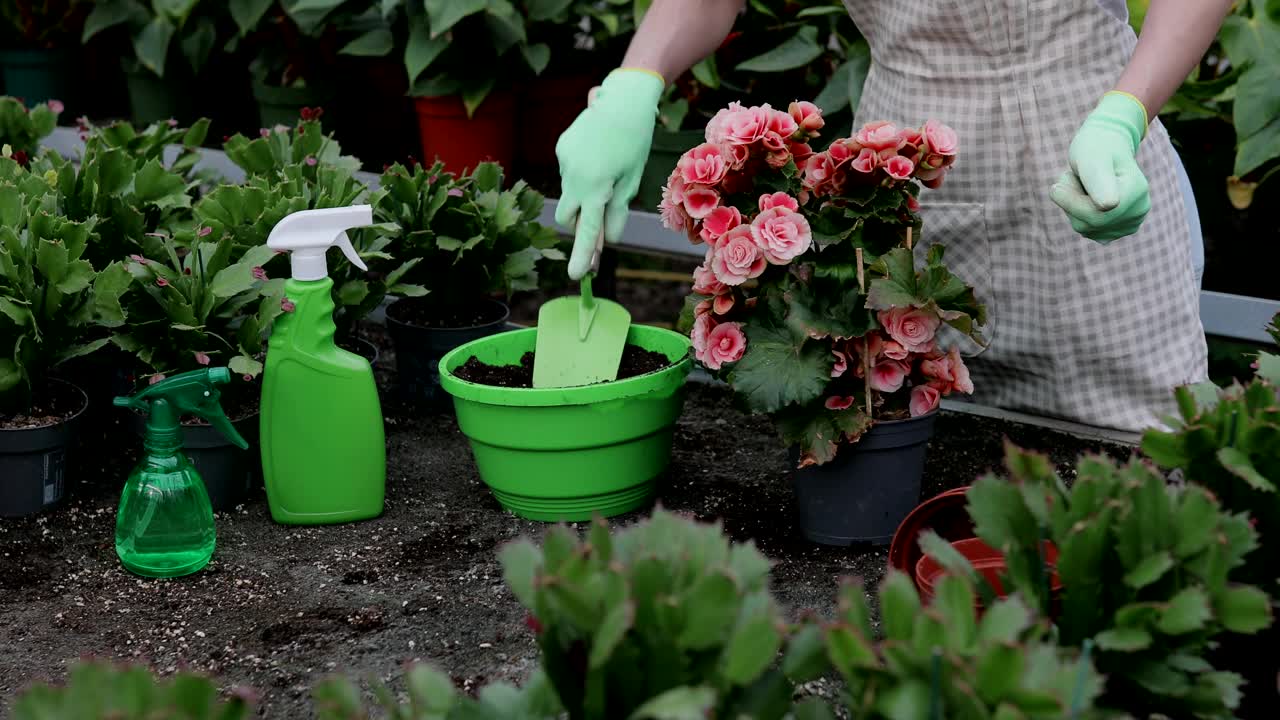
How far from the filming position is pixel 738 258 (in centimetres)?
150

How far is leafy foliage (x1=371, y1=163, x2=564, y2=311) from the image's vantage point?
6.69 feet

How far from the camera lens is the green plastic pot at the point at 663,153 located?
2762mm

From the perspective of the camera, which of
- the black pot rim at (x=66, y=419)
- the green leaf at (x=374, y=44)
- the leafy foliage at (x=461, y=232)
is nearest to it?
the black pot rim at (x=66, y=419)

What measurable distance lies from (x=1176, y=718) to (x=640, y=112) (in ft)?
3.57

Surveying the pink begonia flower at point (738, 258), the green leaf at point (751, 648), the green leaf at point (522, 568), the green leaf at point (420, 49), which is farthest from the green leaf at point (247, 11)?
the green leaf at point (751, 648)

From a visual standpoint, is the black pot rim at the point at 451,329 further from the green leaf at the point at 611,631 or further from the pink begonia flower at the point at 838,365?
the green leaf at the point at 611,631

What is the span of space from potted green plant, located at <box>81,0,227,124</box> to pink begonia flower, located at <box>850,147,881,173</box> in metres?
2.26

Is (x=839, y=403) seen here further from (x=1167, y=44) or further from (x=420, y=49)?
(x=420, y=49)

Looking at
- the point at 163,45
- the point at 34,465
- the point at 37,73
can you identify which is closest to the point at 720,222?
the point at 34,465

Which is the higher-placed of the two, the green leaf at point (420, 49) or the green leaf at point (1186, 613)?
the green leaf at point (1186, 613)

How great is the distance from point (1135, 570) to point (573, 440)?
0.89m

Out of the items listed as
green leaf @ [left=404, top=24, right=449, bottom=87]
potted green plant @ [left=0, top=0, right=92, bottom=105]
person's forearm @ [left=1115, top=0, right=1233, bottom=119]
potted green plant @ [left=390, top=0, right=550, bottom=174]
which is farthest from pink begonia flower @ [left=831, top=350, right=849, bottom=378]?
potted green plant @ [left=0, top=0, right=92, bottom=105]

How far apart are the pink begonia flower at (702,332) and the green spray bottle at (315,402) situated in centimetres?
41

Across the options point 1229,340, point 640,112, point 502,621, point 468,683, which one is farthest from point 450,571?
point 1229,340
